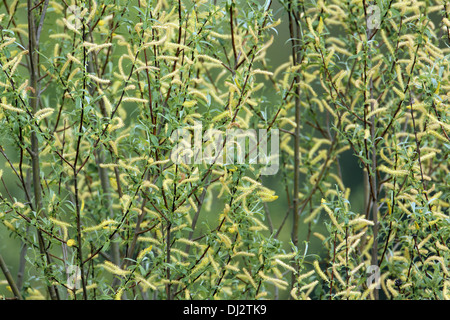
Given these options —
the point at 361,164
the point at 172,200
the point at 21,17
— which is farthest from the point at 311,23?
the point at 21,17

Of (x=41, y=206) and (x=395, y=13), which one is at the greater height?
(x=395, y=13)

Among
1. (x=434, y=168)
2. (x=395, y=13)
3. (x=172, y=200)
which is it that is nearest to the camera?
(x=172, y=200)

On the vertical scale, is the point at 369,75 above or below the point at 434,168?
above

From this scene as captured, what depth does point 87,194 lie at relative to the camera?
288cm

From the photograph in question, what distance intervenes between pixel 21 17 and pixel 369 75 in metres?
3.28

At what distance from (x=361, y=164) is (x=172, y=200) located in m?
0.82

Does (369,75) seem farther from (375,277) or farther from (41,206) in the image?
(41,206)

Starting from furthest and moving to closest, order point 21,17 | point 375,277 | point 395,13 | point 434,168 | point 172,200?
point 21,17, point 434,168, point 375,277, point 395,13, point 172,200

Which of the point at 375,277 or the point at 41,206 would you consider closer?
the point at 41,206

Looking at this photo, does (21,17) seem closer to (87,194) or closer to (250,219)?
(87,194)

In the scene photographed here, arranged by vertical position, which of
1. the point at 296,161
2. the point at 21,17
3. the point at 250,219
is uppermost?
the point at 21,17
